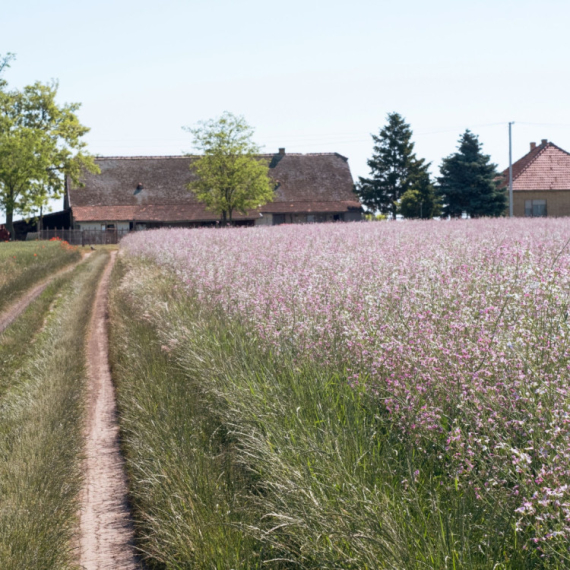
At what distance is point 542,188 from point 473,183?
23.7 ft

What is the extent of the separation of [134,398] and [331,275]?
2.50 metres

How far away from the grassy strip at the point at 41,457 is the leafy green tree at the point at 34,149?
45.7 m

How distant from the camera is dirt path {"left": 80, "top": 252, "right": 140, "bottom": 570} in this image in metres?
4.21

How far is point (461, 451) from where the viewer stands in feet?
11.0

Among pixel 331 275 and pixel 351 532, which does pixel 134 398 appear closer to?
pixel 331 275

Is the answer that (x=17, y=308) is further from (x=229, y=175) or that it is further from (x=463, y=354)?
(x=229, y=175)

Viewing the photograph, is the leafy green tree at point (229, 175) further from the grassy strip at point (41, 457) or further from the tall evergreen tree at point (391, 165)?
the grassy strip at point (41, 457)

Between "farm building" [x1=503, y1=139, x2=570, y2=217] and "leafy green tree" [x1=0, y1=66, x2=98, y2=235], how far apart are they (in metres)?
34.9

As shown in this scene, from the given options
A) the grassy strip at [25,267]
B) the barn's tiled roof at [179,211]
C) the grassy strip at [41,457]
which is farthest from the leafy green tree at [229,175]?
the grassy strip at [41,457]

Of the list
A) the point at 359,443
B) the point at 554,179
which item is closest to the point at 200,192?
the point at 554,179

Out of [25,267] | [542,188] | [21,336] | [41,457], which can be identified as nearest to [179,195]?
[542,188]

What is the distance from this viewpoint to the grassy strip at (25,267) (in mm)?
17281

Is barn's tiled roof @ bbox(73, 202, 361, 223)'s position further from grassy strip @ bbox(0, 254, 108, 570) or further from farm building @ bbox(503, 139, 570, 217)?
grassy strip @ bbox(0, 254, 108, 570)

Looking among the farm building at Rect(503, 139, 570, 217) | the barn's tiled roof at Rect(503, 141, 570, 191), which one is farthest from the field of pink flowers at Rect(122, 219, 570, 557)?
the barn's tiled roof at Rect(503, 141, 570, 191)
